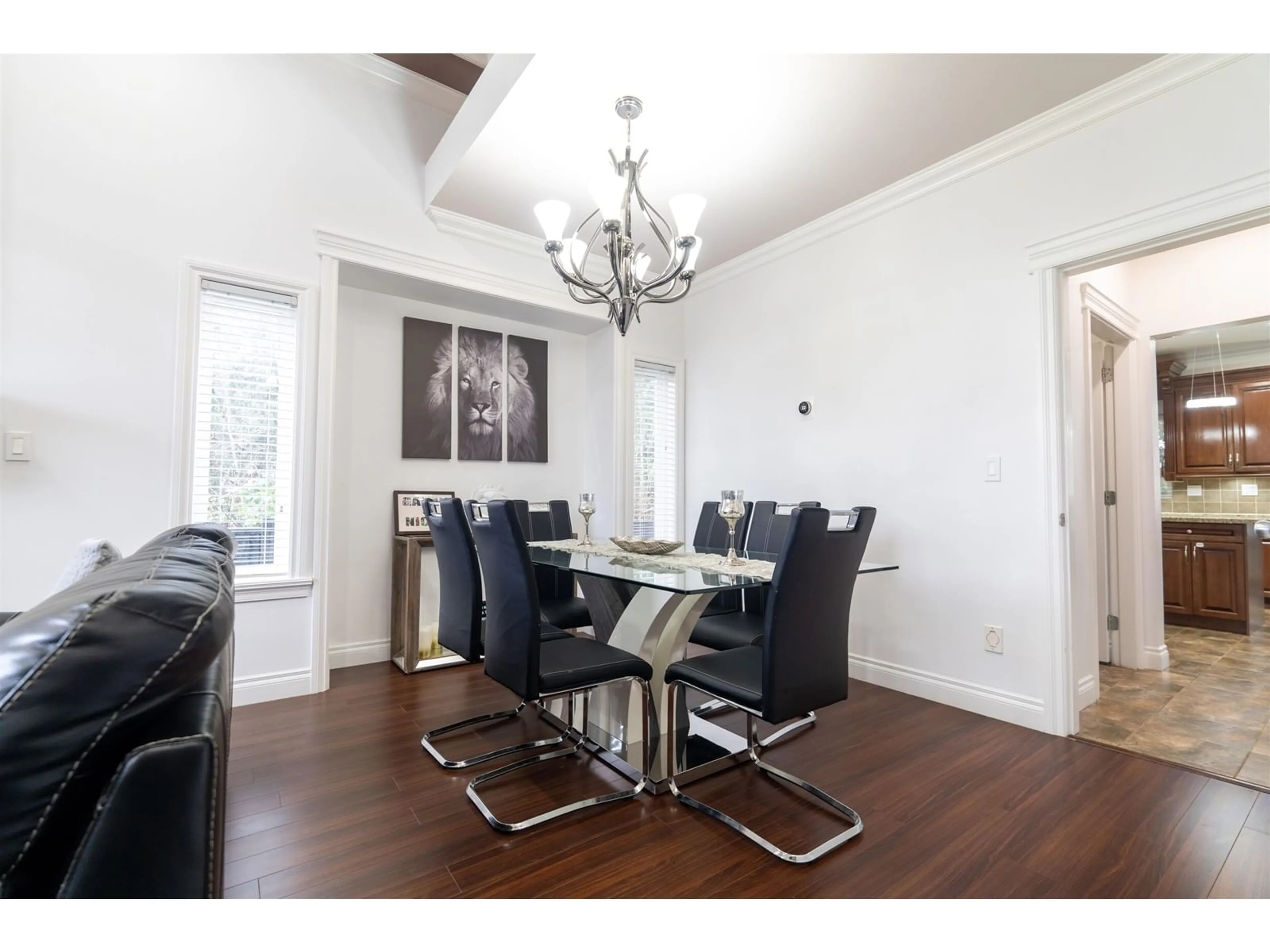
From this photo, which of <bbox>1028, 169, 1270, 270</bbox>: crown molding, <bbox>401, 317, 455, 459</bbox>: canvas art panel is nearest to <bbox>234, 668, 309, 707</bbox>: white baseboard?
<bbox>401, 317, 455, 459</bbox>: canvas art panel

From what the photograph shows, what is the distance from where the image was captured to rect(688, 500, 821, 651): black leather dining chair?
244 centimetres

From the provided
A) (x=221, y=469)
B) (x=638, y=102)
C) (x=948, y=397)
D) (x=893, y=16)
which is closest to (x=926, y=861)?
(x=948, y=397)

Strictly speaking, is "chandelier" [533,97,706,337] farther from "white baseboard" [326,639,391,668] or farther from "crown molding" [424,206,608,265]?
"white baseboard" [326,639,391,668]

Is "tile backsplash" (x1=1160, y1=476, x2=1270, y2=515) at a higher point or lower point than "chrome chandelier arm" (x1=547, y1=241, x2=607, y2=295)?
lower

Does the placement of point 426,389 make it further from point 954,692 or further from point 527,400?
point 954,692

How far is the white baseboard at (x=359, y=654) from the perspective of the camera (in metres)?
3.41

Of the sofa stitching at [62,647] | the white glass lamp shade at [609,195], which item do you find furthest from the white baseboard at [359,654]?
the sofa stitching at [62,647]

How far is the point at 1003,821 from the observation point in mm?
1802

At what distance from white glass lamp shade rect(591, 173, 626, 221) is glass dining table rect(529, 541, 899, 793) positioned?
4.59 ft

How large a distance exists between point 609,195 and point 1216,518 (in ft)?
18.3

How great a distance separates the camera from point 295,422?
3029 millimetres

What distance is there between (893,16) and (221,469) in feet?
10.9

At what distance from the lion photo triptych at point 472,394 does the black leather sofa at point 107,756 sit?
313 centimetres

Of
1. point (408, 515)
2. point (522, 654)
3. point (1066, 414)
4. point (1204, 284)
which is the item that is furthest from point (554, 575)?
point (1204, 284)
